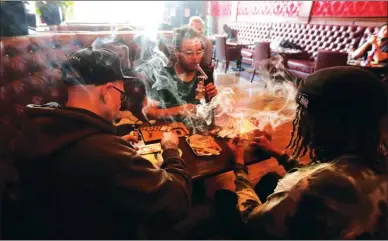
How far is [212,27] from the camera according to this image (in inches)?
456

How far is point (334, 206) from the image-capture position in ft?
2.77

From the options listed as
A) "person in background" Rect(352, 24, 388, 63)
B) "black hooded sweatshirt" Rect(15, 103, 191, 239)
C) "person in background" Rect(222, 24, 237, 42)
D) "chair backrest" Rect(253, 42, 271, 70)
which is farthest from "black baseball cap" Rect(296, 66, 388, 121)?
"person in background" Rect(222, 24, 237, 42)

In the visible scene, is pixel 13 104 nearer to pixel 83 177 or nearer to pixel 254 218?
pixel 83 177

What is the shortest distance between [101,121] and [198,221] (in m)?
1.26

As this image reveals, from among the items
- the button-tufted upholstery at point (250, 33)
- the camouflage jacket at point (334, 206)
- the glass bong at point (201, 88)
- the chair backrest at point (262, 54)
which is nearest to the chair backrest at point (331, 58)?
the chair backrest at point (262, 54)

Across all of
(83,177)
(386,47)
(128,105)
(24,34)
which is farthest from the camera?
(386,47)

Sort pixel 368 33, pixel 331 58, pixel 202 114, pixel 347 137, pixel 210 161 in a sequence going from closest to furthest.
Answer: pixel 347 137 < pixel 210 161 < pixel 202 114 < pixel 331 58 < pixel 368 33

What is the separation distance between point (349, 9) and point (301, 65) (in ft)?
6.13

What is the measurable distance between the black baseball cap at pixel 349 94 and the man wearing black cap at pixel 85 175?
2.30ft

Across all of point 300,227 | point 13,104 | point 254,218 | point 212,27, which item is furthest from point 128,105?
point 212,27

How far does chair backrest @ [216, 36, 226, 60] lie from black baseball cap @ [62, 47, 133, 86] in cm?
700

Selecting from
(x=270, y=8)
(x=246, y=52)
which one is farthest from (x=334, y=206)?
(x=270, y=8)

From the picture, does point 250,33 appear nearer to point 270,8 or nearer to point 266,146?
point 270,8

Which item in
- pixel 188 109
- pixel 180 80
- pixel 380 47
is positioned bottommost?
pixel 188 109
